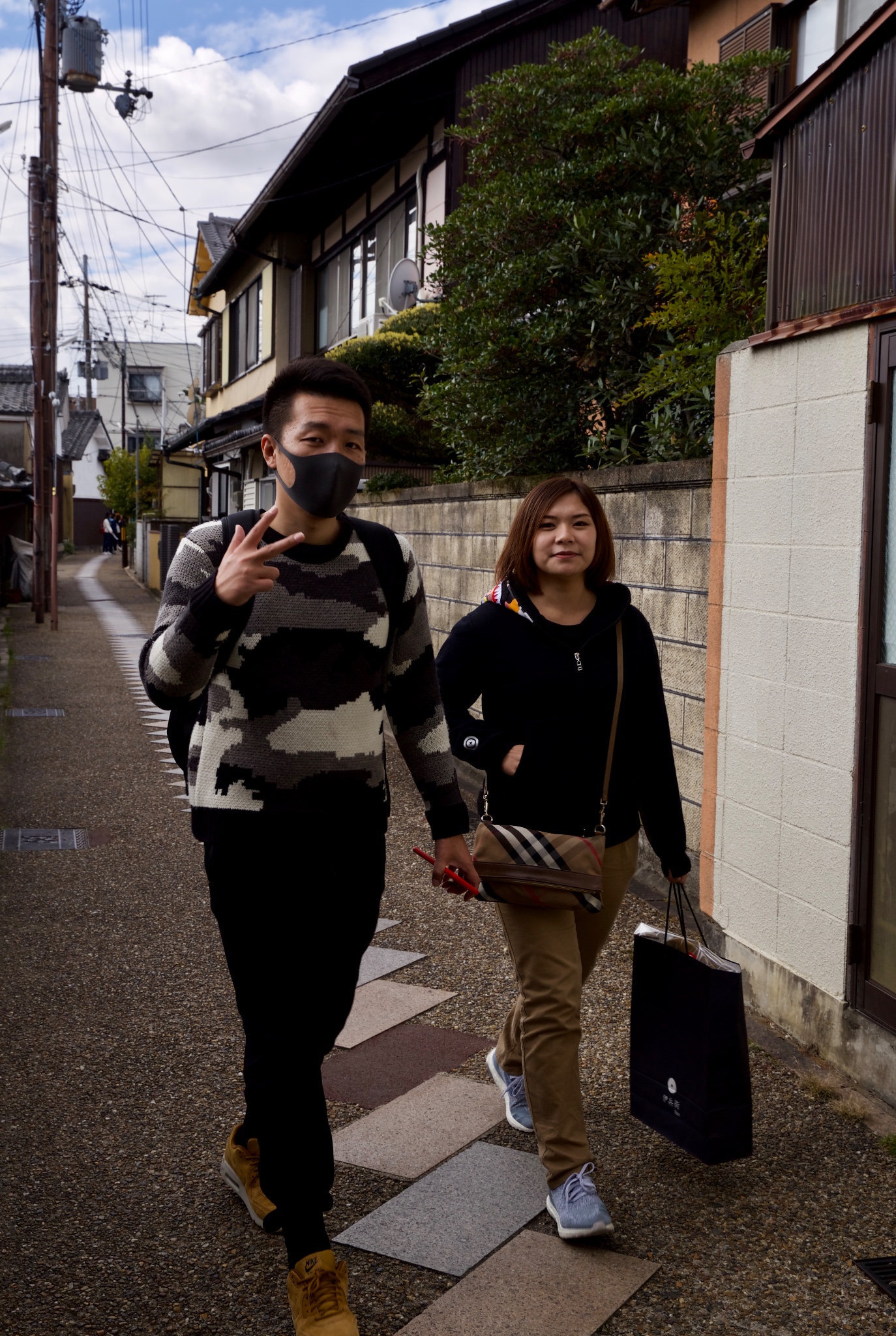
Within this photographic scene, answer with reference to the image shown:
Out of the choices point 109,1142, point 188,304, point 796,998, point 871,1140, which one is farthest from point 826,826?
point 188,304

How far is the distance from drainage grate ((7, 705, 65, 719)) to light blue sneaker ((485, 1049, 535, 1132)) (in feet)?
29.5

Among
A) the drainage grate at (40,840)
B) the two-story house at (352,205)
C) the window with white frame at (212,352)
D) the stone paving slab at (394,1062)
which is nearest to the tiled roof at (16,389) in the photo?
the window with white frame at (212,352)

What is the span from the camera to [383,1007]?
4781mm

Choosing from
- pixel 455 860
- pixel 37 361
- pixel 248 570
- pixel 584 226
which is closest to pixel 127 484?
pixel 37 361

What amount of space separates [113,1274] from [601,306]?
6225 mm

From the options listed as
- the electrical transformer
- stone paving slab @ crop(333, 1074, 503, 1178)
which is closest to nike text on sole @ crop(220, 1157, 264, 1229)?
stone paving slab @ crop(333, 1074, 503, 1178)

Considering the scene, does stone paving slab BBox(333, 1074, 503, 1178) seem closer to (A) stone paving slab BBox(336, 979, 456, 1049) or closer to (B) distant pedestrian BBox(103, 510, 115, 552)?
(A) stone paving slab BBox(336, 979, 456, 1049)

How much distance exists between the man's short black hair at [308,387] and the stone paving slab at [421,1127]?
2068 mm

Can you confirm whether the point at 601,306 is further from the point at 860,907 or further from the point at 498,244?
the point at 860,907

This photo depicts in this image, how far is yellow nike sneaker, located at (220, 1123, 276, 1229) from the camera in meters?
3.14

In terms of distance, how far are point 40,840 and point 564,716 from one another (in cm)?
494

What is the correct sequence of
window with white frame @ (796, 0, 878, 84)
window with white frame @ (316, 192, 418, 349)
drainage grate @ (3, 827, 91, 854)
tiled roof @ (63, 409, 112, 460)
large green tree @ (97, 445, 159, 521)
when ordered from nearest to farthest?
window with white frame @ (796, 0, 878, 84)
drainage grate @ (3, 827, 91, 854)
window with white frame @ (316, 192, 418, 349)
large green tree @ (97, 445, 159, 521)
tiled roof @ (63, 409, 112, 460)

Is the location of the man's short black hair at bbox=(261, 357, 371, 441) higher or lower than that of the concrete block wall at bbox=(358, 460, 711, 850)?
higher

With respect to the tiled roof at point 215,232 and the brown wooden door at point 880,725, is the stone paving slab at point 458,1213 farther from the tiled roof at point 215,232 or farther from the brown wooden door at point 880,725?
the tiled roof at point 215,232
